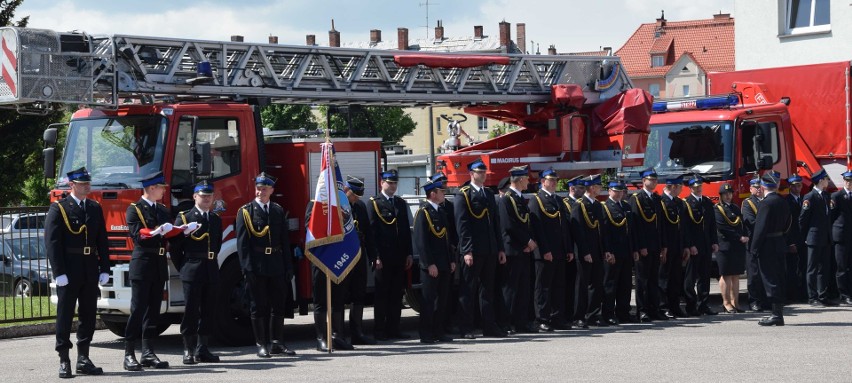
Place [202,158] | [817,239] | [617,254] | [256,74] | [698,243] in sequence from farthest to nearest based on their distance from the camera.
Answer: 1. [817,239]
2. [698,243]
3. [617,254]
4. [256,74]
5. [202,158]

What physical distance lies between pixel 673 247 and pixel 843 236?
10.9 ft

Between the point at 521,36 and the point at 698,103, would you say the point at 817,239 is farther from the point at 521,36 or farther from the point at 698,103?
the point at 521,36

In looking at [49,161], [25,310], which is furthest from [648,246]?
[25,310]

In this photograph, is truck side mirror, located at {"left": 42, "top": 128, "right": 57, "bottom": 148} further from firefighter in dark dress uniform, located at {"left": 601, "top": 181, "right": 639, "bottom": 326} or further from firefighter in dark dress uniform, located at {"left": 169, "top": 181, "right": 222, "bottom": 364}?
firefighter in dark dress uniform, located at {"left": 601, "top": 181, "right": 639, "bottom": 326}

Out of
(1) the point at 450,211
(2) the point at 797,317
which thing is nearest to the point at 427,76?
(1) the point at 450,211

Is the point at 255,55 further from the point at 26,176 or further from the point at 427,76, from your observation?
the point at 26,176

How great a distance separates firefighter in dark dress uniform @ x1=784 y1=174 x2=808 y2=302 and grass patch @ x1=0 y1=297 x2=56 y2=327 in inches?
396

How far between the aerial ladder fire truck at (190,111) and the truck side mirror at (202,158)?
0.5 inches

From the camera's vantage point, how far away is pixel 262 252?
502 inches

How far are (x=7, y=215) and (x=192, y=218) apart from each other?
503 cm

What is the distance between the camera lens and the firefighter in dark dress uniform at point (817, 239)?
17.9 meters

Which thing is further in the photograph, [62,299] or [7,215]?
[7,215]

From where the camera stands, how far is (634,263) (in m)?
16.4

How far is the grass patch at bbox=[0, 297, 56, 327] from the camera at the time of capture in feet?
54.5
